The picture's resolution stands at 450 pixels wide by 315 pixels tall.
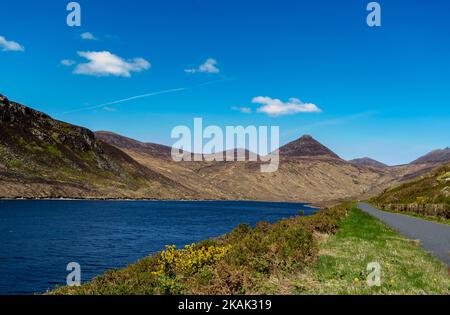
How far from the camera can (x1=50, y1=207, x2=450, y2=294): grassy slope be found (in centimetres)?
1105

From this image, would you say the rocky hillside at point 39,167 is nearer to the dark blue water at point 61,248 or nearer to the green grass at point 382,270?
the dark blue water at point 61,248

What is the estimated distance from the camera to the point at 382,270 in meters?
13.8

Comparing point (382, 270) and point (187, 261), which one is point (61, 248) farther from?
point (382, 270)

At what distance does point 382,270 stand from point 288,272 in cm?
331

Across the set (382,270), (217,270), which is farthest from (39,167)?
(382,270)

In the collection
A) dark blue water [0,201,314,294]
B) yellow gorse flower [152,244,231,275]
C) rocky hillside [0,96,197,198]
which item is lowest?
dark blue water [0,201,314,294]

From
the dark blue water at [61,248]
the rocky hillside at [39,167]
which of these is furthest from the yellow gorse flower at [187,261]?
the rocky hillside at [39,167]

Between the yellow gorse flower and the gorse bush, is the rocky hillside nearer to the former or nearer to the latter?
the yellow gorse flower

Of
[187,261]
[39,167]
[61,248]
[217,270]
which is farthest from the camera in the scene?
[39,167]

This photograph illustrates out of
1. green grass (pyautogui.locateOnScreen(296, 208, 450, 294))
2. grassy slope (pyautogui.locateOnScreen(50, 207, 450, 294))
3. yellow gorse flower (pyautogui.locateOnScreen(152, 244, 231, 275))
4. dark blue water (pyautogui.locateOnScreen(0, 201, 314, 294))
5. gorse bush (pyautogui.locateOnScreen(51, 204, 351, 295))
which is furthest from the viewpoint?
dark blue water (pyautogui.locateOnScreen(0, 201, 314, 294))

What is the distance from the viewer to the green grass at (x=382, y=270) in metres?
11.2

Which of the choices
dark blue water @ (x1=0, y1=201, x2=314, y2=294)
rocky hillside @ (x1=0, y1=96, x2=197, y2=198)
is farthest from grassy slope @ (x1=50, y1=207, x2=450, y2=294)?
rocky hillside @ (x1=0, y1=96, x2=197, y2=198)

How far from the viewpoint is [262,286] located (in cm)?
1155
